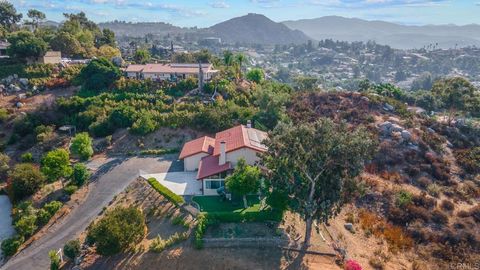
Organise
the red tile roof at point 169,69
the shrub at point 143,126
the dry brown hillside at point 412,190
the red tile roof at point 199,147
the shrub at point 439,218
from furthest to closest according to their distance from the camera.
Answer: the red tile roof at point 169,69
the shrub at point 143,126
the red tile roof at point 199,147
the shrub at point 439,218
the dry brown hillside at point 412,190

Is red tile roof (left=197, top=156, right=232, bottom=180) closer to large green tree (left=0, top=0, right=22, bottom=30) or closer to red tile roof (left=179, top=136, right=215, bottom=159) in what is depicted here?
red tile roof (left=179, top=136, right=215, bottom=159)

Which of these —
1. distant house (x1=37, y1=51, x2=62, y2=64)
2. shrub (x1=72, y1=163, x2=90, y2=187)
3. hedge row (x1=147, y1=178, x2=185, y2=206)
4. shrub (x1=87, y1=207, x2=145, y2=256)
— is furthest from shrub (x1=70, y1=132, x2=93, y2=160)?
distant house (x1=37, y1=51, x2=62, y2=64)

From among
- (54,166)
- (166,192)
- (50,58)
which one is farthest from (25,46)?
(166,192)

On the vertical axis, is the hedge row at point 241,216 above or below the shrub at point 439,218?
above

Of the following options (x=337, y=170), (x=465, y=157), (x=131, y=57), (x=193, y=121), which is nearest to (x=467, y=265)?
(x=337, y=170)

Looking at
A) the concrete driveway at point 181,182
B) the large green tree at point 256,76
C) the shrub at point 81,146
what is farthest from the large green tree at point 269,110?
the shrub at point 81,146

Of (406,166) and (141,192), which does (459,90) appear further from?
(141,192)

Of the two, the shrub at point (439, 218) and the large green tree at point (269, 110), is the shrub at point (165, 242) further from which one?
the large green tree at point (269, 110)

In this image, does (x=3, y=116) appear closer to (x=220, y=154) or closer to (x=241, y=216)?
(x=220, y=154)
